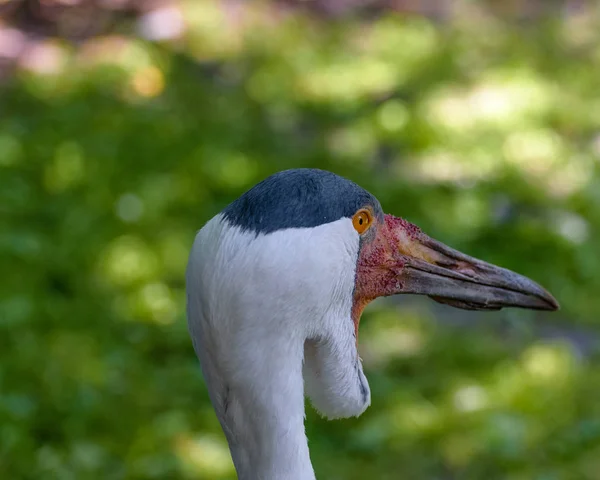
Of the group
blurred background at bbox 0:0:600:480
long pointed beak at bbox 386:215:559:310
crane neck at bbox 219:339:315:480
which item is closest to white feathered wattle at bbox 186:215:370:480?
crane neck at bbox 219:339:315:480

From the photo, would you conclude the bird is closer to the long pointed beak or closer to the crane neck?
the crane neck

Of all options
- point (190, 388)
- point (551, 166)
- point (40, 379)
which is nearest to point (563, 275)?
point (551, 166)

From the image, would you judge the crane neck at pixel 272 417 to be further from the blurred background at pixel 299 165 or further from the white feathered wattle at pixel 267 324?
the blurred background at pixel 299 165

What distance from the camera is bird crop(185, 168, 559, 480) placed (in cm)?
211

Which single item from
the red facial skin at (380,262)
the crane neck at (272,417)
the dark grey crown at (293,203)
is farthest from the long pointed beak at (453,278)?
the crane neck at (272,417)

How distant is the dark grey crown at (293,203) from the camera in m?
2.14

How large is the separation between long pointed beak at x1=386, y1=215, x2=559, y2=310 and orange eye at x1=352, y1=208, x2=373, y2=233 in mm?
145

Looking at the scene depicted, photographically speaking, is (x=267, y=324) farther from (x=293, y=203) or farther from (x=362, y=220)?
(x=362, y=220)

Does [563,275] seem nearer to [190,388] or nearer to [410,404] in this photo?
[410,404]

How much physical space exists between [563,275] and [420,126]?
1.67 metres

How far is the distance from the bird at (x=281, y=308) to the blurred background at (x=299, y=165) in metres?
1.90

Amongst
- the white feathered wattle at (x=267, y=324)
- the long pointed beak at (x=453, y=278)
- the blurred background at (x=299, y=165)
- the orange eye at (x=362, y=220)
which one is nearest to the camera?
the white feathered wattle at (x=267, y=324)

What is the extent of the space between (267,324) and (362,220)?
0.45m

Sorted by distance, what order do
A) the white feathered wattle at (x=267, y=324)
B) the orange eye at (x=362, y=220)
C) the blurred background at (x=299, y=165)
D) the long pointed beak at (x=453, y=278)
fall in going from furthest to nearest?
the blurred background at (x=299, y=165) → the long pointed beak at (x=453, y=278) → the orange eye at (x=362, y=220) → the white feathered wattle at (x=267, y=324)
